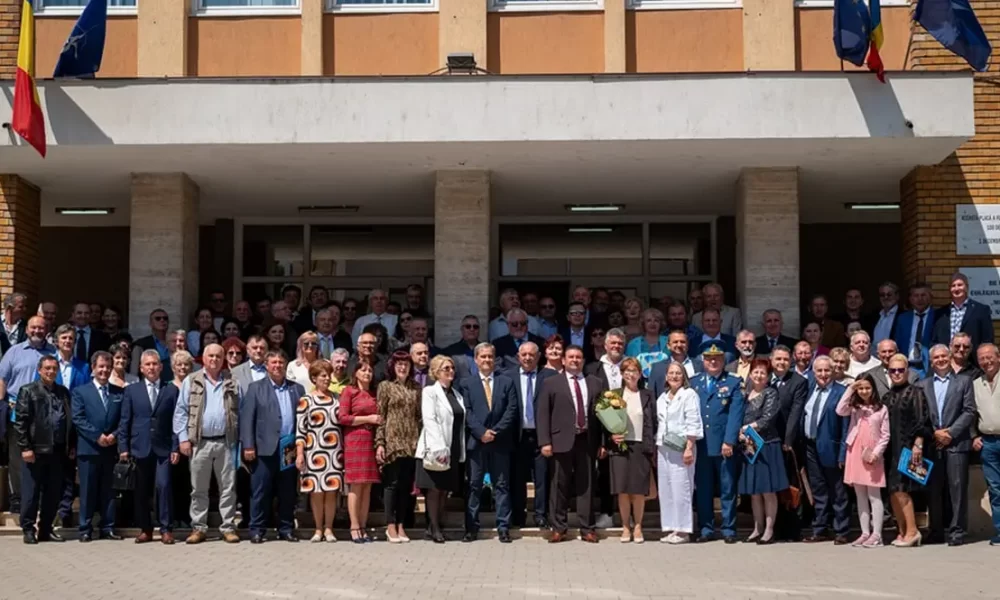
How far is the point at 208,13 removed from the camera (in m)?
16.1

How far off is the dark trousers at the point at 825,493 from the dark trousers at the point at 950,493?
0.76m

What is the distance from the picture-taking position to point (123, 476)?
42.4 ft

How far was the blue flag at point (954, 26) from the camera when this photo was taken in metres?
14.4

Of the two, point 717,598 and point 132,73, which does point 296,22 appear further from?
point 717,598

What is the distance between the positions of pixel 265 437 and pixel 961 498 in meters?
6.29

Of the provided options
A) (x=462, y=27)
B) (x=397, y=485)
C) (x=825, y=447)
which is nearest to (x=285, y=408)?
(x=397, y=485)

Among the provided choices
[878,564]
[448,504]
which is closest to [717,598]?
[878,564]

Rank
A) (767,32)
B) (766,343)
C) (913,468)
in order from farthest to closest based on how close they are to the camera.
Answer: (767,32) < (766,343) < (913,468)

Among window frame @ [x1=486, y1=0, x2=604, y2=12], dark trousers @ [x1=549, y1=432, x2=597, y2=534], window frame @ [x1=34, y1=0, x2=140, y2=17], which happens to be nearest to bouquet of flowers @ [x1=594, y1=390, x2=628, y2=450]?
dark trousers @ [x1=549, y1=432, x2=597, y2=534]

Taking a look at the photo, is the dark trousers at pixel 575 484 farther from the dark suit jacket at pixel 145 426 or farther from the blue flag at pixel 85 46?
the blue flag at pixel 85 46

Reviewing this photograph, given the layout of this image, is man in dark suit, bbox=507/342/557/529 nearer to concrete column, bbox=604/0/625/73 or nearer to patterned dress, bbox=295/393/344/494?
patterned dress, bbox=295/393/344/494

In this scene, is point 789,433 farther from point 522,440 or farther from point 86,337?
point 86,337

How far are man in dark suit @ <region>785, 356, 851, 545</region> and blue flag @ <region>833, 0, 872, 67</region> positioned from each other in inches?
133

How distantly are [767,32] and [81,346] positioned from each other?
8.12 m
